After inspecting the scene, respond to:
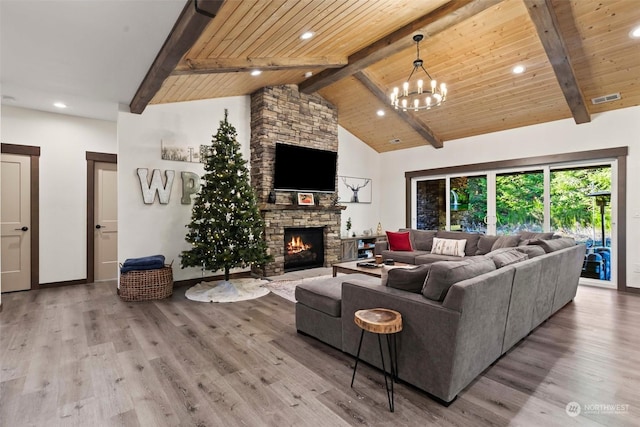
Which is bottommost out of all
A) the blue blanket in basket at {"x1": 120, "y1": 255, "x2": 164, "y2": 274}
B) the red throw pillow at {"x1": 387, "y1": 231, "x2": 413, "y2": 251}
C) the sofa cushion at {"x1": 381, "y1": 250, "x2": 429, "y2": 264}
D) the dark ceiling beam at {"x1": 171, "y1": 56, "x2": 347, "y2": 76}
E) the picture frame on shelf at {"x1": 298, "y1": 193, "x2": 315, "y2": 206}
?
the sofa cushion at {"x1": 381, "y1": 250, "x2": 429, "y2": 264}

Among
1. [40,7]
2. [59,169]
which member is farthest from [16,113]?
[40,7]

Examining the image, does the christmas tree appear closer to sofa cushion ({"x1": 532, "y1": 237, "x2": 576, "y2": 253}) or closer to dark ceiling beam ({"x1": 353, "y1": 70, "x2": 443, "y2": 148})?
dark ceiling beam ({"x1": 353, "y1": 70, "x2": 443, "y2": 148})

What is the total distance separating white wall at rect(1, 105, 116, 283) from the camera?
4.86 meters

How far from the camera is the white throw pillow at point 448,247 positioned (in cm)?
579

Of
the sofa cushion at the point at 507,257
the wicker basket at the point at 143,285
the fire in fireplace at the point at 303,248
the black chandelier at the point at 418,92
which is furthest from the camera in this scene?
the fire in fireplace at the point at 303,248

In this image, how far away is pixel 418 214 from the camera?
8023mm

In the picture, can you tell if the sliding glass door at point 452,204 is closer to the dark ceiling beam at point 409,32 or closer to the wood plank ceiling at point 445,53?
the wood plank ceiling at point 445,53

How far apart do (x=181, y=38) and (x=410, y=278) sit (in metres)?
2.70

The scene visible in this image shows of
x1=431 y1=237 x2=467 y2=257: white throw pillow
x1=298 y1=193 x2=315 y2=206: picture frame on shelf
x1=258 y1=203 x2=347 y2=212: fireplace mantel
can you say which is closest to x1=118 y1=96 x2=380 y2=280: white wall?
x1=258 y1=203 x2=347 y2=212: fireplace mantel

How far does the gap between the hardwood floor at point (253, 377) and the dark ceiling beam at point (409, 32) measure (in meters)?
3.65

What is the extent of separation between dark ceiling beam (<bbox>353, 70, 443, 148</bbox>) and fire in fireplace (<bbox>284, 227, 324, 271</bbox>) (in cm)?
290

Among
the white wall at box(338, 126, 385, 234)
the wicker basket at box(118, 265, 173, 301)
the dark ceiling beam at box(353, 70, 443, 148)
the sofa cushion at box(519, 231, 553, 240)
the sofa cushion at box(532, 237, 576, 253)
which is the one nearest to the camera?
the sofa cushion at box(532, 237, 576, 253)

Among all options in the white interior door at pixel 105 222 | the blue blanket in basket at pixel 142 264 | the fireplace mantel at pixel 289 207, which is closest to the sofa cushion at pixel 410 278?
the blue blanket in basket at pixel 142 264

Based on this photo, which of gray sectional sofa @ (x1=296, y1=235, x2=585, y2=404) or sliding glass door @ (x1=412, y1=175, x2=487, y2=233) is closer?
gray sectional sofa @ (x1=296, y1=235, x2=585, y2=404)
